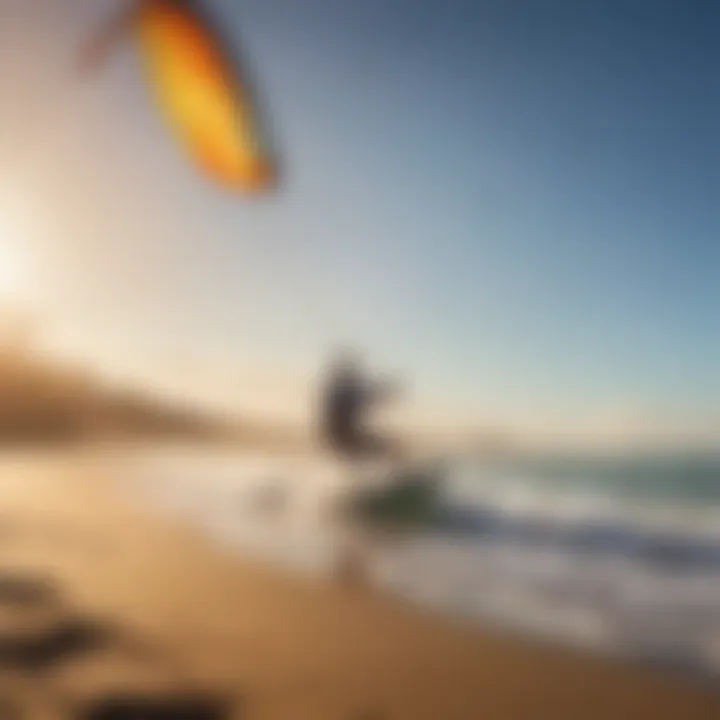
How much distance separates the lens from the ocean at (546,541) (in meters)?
1.05

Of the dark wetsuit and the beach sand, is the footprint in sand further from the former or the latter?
the dark wetsuit

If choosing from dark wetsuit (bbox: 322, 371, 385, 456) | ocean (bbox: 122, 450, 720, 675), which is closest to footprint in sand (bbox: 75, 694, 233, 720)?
ocean (bbox: 122, 450, 720, 675)

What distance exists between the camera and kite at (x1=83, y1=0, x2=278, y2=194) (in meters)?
1.21

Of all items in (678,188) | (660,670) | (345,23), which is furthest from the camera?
(345,23)

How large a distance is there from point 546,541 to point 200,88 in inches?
23.8

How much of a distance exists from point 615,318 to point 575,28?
0.31m

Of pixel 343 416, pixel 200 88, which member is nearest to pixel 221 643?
pixel 343 416

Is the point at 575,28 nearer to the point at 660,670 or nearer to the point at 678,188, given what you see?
the point at 678,188

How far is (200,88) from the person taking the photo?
4.03 feet

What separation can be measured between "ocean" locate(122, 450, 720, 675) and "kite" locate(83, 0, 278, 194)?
0.31 meters

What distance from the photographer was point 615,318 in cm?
112

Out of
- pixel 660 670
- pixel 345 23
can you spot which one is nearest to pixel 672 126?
pixel 345 23

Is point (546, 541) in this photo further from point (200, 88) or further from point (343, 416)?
point (200, 88)

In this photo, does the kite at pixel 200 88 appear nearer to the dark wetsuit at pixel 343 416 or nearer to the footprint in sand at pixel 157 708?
the dark wetsuit at pixel 343 416
